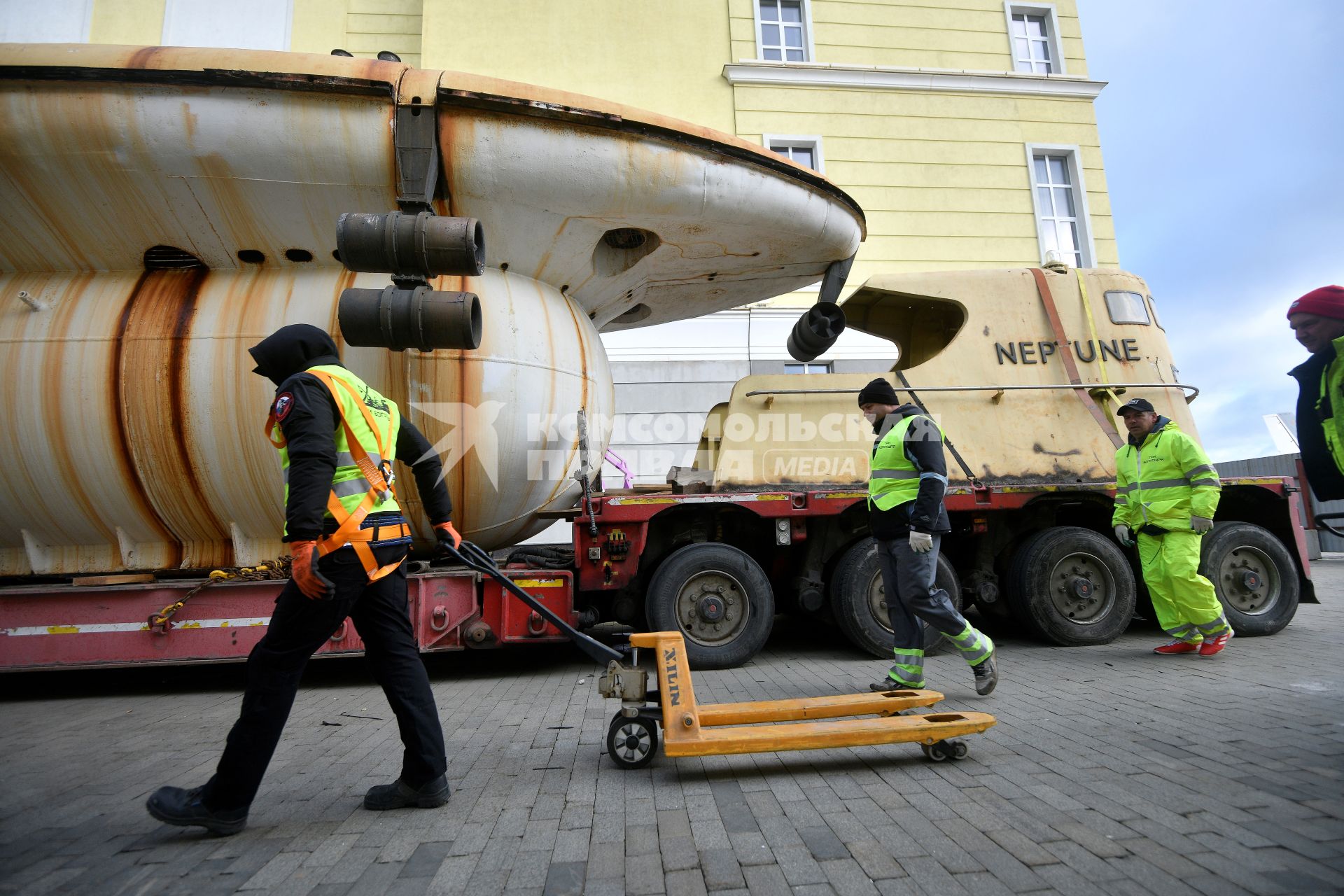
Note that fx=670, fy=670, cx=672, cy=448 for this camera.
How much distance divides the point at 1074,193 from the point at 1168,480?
840cm

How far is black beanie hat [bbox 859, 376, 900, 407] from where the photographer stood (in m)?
3.95

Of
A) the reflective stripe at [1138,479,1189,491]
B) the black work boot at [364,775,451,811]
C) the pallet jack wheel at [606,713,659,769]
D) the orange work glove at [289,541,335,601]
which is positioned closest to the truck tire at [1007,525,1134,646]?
the reflective stripe at [1138,479,1189,491]

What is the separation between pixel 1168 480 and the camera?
4648 mm

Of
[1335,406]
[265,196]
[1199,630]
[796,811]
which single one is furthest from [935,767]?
[265,196]

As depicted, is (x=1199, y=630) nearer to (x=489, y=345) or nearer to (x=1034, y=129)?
(x=489, y=345)

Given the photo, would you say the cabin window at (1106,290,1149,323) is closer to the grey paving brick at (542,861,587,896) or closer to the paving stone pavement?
the paving stone pavement

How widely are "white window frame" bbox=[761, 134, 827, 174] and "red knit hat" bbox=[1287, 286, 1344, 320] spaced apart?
27.7 feet

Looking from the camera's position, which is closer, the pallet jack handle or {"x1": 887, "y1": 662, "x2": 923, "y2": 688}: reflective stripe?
the pallet jack handle

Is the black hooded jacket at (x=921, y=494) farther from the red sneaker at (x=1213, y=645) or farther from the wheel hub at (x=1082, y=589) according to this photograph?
the red sneaker at (x=1213, y=645)

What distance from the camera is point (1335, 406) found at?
255 cm

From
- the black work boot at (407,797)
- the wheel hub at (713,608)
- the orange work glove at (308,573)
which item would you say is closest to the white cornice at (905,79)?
the wheel hub at (713,608)

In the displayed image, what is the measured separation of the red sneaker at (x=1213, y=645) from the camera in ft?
15.2

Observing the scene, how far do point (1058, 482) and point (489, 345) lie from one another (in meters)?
4.41

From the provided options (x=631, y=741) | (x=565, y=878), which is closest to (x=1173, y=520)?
(x=631, y=741)
